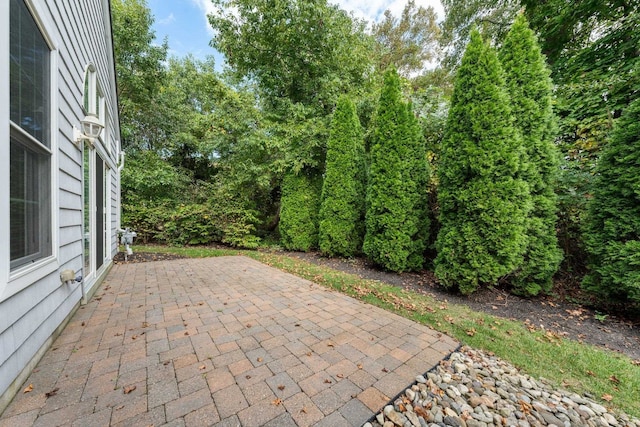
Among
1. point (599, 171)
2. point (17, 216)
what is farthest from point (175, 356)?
point (599, 171)

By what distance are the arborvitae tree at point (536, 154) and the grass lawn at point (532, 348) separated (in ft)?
3.83

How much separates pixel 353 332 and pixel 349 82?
8.14 m

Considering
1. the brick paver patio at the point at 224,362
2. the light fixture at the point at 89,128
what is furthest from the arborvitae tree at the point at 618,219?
the light fixture at the point at 89,128

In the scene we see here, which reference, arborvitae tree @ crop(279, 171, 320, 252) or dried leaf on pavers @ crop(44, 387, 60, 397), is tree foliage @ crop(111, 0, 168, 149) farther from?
dried leaf on pavers @ crop(44, 387, 60, 397)

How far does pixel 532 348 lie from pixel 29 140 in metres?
4.62

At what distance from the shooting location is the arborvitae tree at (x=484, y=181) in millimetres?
3375

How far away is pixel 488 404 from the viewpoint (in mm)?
1635

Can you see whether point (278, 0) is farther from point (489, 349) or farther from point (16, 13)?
point (489, 349)

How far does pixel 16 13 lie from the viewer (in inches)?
63.7

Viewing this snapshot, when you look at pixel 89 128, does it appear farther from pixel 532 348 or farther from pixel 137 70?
pixel 137 70

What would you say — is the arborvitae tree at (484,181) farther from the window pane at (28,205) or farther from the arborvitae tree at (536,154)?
the window pane at (28,205)

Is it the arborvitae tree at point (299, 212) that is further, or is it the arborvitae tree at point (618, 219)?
the arborvitae tree at point (299, 212)

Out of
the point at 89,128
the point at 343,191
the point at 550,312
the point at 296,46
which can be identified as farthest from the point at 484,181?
the point at 296,46

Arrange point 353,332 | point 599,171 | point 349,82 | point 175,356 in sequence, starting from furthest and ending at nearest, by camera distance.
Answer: point 349,82 < point 599,171 < point 353,332 < point 175,356
